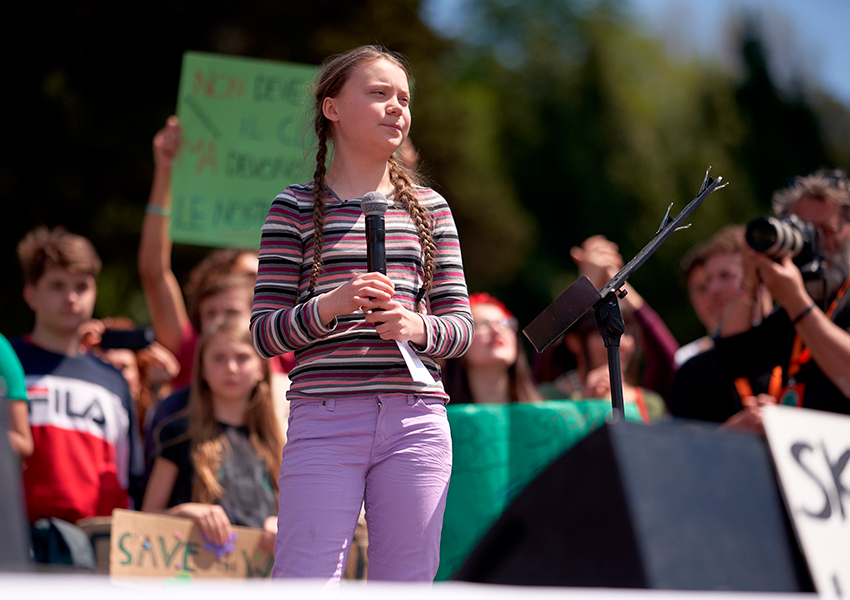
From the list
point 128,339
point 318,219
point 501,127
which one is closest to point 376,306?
point 318,219

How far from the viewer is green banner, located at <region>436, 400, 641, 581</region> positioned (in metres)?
3.22

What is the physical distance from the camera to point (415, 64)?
12766mm

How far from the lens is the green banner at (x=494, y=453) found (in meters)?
3.22

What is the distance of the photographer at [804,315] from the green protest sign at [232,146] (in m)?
2.20

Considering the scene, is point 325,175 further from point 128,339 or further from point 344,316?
point 128,339

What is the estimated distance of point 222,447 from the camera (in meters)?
3.60

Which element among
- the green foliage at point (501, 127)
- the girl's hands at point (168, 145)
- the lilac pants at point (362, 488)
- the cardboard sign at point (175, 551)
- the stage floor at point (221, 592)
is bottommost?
the stage floor at point (221, 592)

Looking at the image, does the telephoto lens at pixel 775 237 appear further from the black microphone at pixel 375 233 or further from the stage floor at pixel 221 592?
the stage floor at pixel 221 592

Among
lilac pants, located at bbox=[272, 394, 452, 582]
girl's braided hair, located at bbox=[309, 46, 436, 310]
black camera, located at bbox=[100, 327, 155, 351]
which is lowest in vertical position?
lilac pants, located at bbox=[272, 394, 452, 582]

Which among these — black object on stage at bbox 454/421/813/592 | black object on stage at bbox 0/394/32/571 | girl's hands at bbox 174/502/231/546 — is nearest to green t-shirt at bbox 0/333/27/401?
girl's hands at bbox 174/502/231/546

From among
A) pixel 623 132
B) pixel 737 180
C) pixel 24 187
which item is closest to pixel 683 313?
pixel 737 180

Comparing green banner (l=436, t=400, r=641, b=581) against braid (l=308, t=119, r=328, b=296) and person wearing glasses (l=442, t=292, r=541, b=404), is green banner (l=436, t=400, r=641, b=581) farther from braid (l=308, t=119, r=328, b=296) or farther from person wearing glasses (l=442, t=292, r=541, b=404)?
braid (l=308, t=119, r=328, b=296)

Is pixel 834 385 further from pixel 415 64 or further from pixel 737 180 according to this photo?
pixel 737 180

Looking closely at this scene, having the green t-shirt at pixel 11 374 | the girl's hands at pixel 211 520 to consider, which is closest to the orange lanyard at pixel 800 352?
the girl's hands at pixel 211 520
